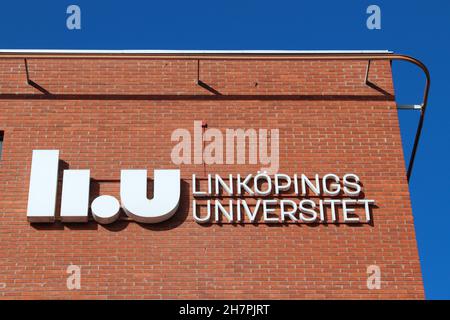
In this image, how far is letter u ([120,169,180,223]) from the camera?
1357 centimetres

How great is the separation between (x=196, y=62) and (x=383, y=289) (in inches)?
205

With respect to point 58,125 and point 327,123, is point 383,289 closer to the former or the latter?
point 327,123

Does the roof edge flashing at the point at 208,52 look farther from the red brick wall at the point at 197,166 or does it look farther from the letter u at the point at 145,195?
the letter u at the point at 145,195

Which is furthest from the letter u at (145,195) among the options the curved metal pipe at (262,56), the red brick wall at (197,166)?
the curved metal pipe at (262,56)

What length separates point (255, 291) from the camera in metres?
13.0

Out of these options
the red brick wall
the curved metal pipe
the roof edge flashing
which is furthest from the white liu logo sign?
the roof edge flashing

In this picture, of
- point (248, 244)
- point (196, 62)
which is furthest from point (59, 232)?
point (196, 62)

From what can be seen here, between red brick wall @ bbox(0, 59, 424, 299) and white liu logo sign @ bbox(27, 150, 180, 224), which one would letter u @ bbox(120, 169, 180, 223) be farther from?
red brick wall @ bbox(0, 59, 424, 299)

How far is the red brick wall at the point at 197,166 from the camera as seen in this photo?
516 inches

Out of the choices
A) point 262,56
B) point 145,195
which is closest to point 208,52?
point 262,56

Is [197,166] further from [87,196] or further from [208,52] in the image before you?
[208,52]

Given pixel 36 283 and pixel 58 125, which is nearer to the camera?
pixel 36 283
